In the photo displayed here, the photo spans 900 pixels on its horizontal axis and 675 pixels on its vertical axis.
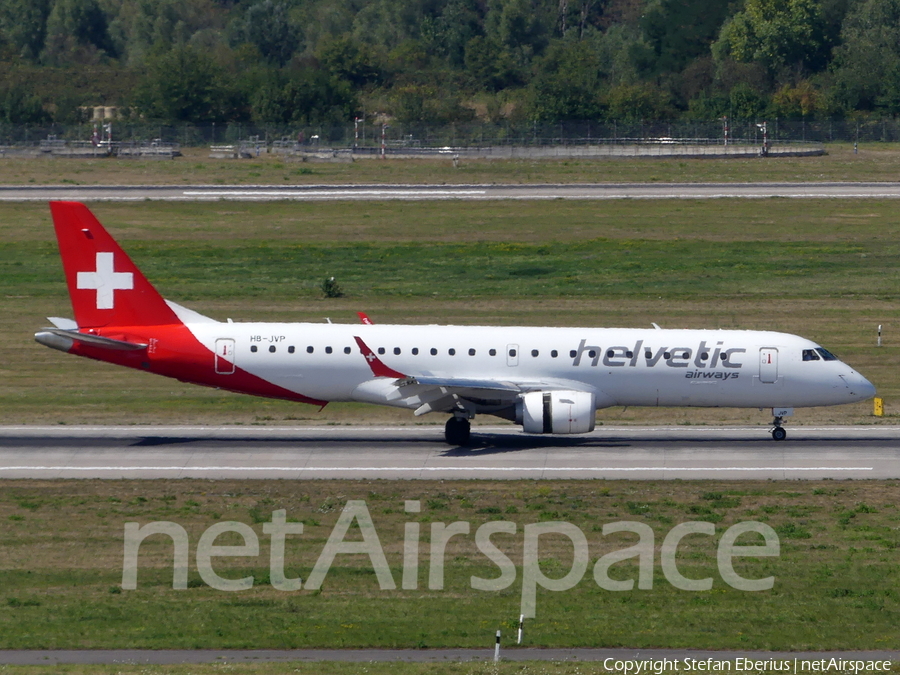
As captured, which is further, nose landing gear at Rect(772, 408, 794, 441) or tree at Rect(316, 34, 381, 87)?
tree at Rect(316, 34, 381, 87)

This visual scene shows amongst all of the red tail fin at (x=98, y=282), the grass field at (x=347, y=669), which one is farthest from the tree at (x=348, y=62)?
the grass field at (x=347, y=669)

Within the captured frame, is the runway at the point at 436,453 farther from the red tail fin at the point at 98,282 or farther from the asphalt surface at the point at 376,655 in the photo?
the asphalt surface at the point at 376,655

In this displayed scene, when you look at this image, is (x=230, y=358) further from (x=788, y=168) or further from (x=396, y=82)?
(x=396, y=82)

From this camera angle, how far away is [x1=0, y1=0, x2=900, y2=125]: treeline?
449ft

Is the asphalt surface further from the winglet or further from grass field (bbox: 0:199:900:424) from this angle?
grass field (bbox: 0:199:900:424)

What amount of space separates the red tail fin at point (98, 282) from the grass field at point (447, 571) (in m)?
7.51

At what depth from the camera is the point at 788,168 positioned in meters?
104

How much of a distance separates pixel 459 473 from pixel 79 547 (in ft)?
38.2

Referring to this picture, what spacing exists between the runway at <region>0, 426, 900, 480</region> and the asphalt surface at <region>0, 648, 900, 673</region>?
559 inches

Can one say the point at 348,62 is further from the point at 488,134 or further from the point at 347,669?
the point at 347,669

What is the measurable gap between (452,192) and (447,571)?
66366 mm

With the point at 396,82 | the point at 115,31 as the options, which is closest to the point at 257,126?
the point at 396,82

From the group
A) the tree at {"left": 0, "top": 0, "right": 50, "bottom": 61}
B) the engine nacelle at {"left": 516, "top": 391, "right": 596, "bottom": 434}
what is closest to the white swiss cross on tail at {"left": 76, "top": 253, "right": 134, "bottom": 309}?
the engine nacelle at {"left": 516, "top": 391, "right": 596, "bottom": 434}

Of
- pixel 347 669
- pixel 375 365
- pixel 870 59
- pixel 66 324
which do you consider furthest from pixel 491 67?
pixel 347 669
